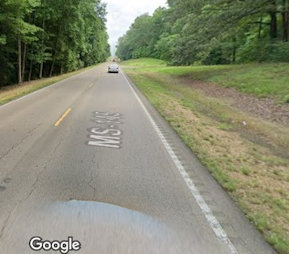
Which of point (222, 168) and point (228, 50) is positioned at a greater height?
point (228, 50)

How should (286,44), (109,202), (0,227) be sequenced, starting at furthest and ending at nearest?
(286,44), (109,202), (0,227)

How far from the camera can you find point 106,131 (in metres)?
9.02

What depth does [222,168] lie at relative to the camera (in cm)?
615

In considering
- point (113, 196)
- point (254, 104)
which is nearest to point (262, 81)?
point (254, 104)

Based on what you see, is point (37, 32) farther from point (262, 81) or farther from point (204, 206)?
point (204, 206)

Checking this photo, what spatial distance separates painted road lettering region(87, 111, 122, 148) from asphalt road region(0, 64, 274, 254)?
5 centimetres

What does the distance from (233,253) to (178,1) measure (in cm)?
2497

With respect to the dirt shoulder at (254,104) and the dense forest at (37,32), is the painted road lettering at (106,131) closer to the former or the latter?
the dirt shoulder at (254,104)

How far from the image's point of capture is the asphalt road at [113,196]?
3562 millimetres

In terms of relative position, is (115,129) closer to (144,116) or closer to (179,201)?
(144,116)

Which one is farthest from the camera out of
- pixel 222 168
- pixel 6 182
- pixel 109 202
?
pixel 222 168

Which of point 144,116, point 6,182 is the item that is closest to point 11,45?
point 144,116

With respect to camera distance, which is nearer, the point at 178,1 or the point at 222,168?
the point at 222,168

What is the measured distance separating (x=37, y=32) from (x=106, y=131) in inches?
977
